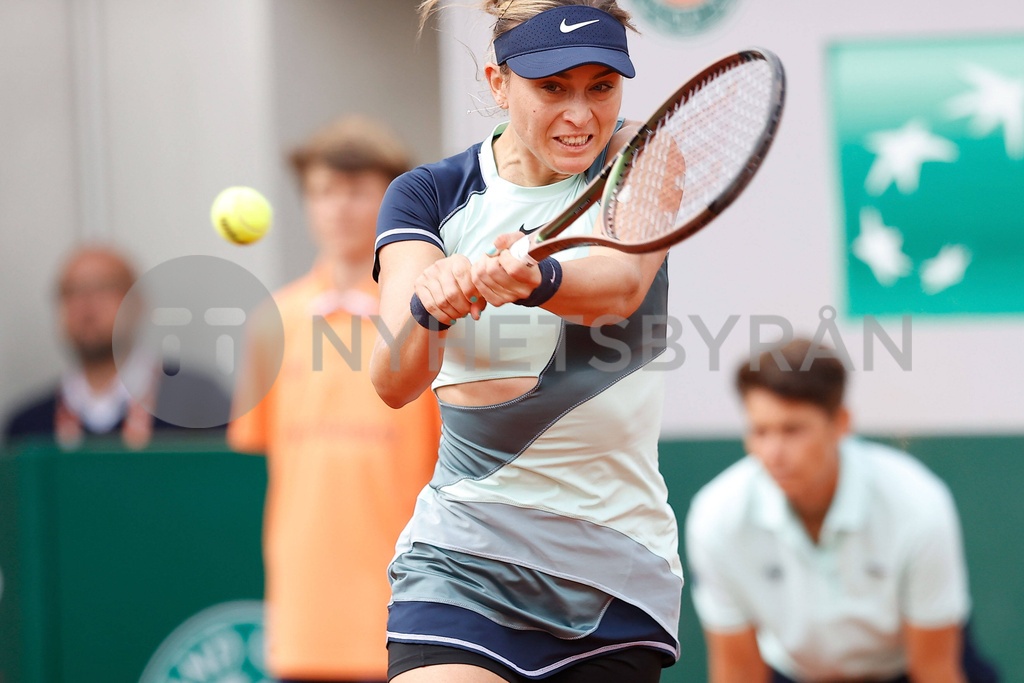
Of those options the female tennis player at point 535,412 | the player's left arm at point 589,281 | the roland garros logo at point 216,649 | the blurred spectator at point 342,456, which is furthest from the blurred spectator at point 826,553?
the player's left arm at point 589,281

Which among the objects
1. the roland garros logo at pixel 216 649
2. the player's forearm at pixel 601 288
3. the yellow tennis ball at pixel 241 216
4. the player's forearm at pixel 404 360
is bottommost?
the roland garros logo at pixel 216 649

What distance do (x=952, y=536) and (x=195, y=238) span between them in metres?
3.83

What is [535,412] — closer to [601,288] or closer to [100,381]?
[601,288]

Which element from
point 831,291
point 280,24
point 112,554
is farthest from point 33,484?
point 831,291

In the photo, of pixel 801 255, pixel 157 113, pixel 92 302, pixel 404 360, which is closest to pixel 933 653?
pixel 801 255

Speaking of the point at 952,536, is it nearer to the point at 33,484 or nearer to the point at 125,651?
the point at 125,651

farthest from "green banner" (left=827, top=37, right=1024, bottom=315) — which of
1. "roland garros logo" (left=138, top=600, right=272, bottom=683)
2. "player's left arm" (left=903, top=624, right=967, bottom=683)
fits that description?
"roland garros logo" (left=138, top=600, right=272, bottom=683)

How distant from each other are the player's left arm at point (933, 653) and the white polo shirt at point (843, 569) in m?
0.03

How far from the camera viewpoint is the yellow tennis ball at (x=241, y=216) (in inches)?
130

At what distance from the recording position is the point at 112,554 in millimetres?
5410

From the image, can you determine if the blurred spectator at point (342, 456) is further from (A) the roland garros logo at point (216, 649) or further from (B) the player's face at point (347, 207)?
(A) the roland garros logo at point (216, 649)

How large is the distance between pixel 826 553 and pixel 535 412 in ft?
7.42

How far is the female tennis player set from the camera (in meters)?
2.44

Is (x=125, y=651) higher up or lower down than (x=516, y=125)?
lower down
